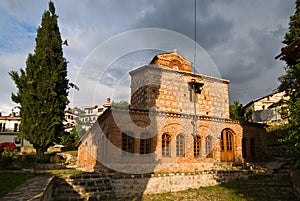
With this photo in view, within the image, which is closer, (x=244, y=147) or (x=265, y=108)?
(x=244, y=147)

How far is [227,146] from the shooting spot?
16547 millimetres

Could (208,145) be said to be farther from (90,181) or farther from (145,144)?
(90,181)

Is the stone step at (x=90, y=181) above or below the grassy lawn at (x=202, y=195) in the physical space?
above

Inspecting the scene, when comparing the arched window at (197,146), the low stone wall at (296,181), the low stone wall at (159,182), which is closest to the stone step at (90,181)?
Answer: the low stone wall at (159,182)

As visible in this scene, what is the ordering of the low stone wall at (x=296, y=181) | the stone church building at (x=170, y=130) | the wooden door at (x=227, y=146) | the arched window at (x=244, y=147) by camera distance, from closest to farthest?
the low stone wall at (x=296, y=181) < the stone church building at (x=170, y=130) < the wooden door at (x=227, y=146) < the arched window at (x=244, y=147)

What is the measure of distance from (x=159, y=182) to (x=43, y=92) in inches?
433

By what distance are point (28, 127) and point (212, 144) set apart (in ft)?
42.0

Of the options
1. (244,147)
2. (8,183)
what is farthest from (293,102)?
(244,147)

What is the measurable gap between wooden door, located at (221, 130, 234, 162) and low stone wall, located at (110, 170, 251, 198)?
406cm

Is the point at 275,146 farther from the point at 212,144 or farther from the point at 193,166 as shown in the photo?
the point at 193,166

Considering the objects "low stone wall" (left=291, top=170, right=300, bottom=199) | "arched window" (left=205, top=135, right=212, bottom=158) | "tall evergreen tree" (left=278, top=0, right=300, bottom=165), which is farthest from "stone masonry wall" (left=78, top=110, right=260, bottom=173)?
"low stone wall" (left=291, top=170, right=300, bottom=199)

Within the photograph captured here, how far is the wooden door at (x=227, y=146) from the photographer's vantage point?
638 inches

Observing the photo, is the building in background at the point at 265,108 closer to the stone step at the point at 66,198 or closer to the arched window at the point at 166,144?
the arched window at the point at 166,144

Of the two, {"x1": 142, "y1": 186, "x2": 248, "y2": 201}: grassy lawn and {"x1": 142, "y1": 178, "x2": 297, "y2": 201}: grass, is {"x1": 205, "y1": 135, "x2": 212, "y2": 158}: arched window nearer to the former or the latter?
{"x1": 142, "y1": 178, "x2": 297, "y2": 201}: grass
